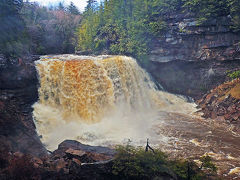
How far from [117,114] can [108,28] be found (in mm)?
15931

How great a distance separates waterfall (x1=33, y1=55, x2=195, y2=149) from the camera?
1368cm

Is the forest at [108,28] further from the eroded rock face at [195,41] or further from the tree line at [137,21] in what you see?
the eroded rock face at [195,41]

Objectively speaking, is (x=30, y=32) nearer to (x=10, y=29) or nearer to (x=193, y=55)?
(x=10, y=29)

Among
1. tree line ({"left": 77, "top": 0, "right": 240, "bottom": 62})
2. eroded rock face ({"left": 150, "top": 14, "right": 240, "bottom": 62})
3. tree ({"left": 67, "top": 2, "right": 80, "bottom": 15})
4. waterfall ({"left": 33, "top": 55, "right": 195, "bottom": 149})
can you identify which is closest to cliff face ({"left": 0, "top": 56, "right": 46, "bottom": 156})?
waterfall ({"left": 33, "top": 55, "right": 195, "bottom": 149})

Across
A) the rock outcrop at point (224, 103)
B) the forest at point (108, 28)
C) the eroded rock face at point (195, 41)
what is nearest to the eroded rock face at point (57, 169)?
the forest at point (108, 28)

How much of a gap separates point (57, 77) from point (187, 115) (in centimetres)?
1190

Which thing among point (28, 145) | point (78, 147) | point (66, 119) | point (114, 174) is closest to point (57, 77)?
point (66, 119)

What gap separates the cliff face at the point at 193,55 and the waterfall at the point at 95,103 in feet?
9.39

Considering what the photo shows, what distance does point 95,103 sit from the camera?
663 inches

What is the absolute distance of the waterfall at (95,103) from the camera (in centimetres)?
1368

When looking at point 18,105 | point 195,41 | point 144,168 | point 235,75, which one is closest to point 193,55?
point 195,41

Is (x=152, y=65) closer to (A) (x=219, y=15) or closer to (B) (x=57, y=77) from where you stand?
(A) (x=219, y=15)

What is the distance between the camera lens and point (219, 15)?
19453mm

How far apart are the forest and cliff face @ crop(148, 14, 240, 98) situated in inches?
35.0
